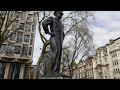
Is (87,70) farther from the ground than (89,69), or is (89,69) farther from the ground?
(89,69)

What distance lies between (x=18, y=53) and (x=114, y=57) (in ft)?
114

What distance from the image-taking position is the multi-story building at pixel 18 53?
30.3 meters

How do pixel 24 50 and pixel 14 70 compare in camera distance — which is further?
pixel 24 50

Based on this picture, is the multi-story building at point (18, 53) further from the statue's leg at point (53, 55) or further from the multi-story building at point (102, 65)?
the multi-story building at point (102, 65)

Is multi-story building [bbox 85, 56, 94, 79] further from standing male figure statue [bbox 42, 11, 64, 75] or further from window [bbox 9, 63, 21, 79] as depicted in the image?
standing male figure statue [bbox 42, 11, 64, 75]

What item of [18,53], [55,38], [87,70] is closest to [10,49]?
[18,53]

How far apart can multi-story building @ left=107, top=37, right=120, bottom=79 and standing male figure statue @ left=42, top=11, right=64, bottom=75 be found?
157 feet

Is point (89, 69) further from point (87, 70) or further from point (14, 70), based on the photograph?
point (14, 70)

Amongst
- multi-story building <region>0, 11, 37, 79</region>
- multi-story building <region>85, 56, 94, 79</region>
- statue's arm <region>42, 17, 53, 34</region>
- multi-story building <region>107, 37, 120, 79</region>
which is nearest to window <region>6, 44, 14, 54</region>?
multi-story building <region>0, 11, 37, 79</region>

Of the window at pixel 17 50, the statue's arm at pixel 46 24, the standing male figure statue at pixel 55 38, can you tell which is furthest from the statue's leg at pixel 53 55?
the window at pixel 17 50

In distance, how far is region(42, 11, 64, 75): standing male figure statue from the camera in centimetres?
532

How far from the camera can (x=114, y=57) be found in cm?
5300
